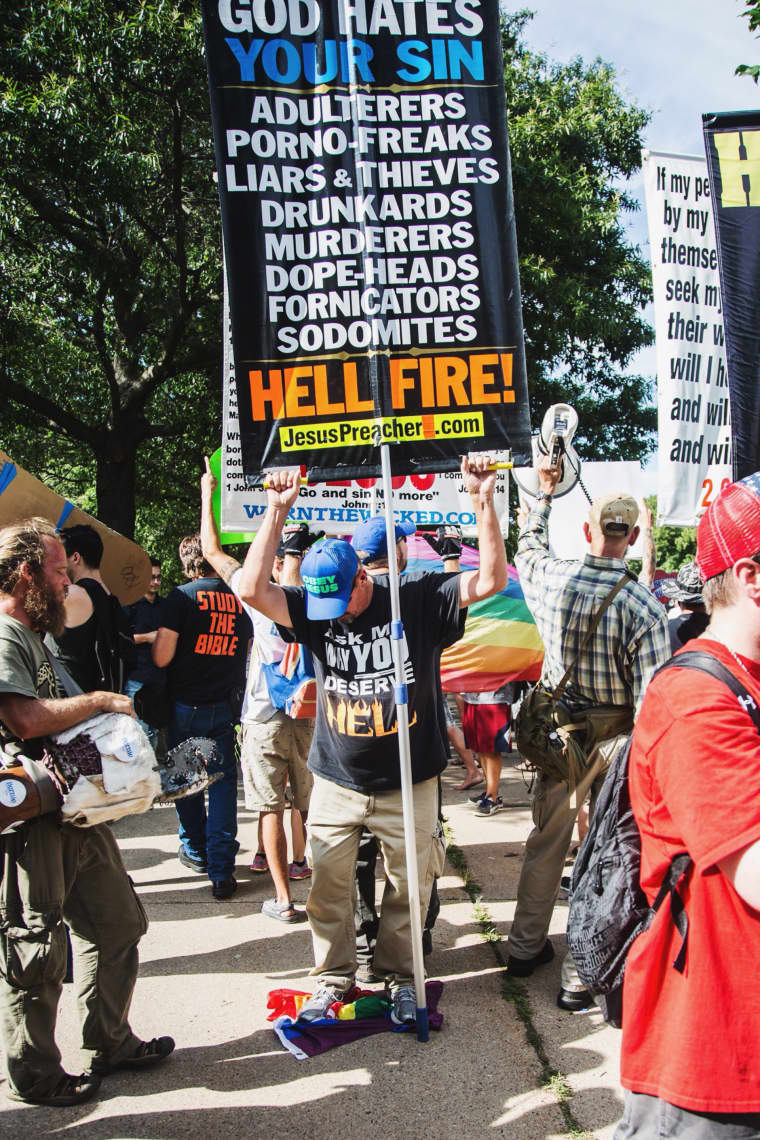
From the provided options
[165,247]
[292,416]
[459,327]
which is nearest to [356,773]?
[292,416]

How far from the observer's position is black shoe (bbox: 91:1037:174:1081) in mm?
3418

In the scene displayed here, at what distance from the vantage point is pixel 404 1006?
149 inches

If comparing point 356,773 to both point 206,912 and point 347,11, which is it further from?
point 347,11

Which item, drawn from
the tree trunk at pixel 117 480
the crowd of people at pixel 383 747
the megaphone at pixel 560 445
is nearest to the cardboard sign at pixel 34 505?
the crowd of people at pixel 383 747

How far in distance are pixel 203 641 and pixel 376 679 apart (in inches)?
83.1

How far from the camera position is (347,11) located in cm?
368

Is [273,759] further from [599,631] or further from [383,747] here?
[599,631]

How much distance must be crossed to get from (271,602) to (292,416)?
75 cm

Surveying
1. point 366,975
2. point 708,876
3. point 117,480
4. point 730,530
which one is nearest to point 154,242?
point 117,480

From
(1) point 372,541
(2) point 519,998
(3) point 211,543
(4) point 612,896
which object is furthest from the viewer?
(3) point 211,543

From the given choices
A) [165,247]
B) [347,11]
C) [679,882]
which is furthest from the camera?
[165,247]

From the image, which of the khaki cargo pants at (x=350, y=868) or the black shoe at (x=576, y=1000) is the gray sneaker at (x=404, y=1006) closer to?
the khaki cargo pants at (x=350, y=868)

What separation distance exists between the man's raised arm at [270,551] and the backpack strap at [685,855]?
2130 millimetres

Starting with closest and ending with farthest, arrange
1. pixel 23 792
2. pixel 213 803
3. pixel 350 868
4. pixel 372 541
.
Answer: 1. pixel 23 792
2. pixel 350 868
3. pixel 372 541
4. pixel 213 803
